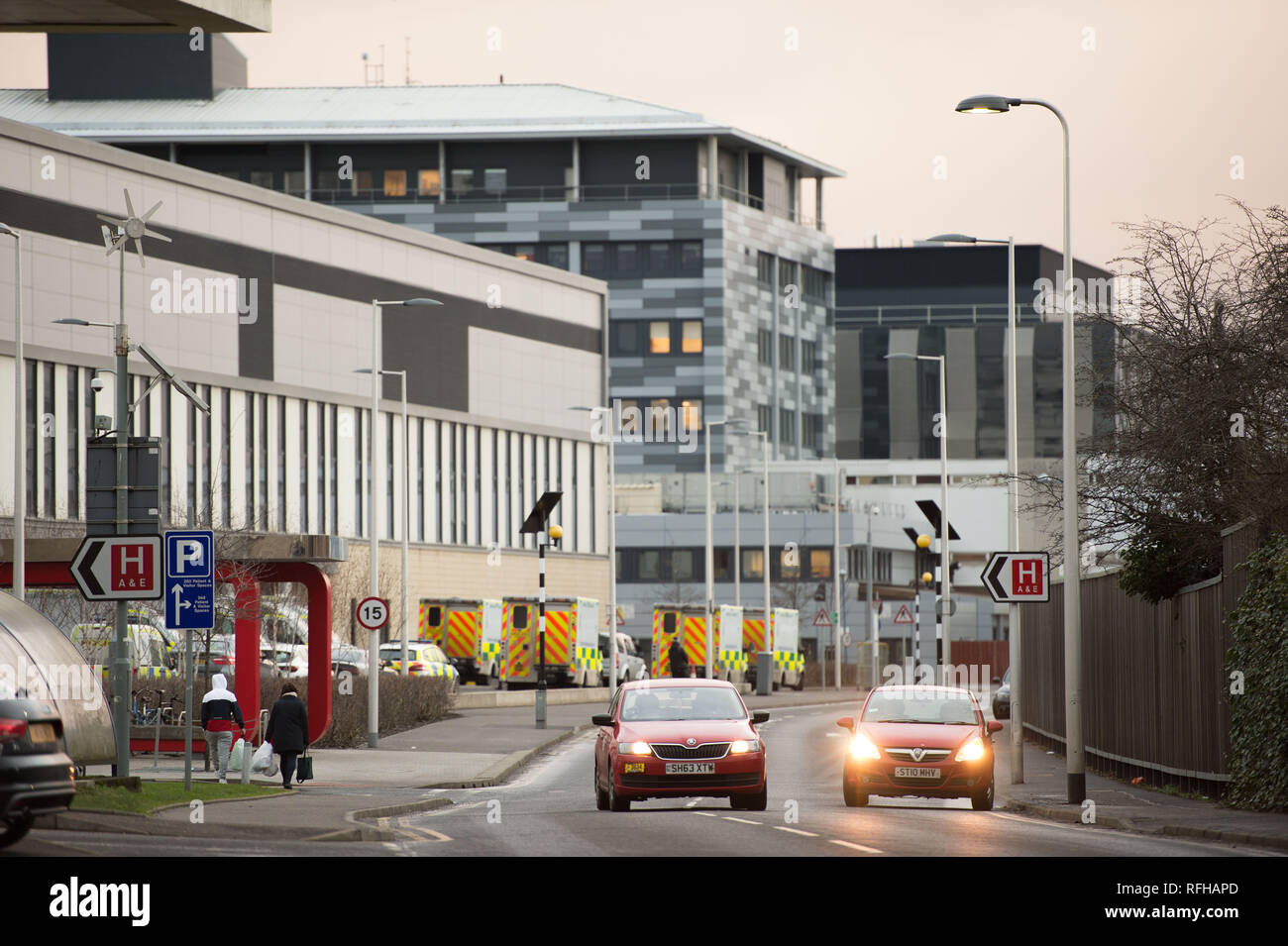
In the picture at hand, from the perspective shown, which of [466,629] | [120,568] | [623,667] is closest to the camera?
[120,568]

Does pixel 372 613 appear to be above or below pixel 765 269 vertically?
below

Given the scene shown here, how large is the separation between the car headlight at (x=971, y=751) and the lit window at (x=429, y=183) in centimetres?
10416

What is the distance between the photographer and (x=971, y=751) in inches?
939

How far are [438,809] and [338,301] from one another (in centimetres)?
5998

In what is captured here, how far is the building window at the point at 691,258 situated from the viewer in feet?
412

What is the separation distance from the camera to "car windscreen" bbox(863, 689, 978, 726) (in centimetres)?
2469

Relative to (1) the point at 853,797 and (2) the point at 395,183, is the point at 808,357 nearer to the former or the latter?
(2) the point at 395,183

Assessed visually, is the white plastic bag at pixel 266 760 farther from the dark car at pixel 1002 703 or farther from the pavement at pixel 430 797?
the dark car at pixel 1002 703

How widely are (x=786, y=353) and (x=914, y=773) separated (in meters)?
110

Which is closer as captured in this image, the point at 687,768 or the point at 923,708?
the point at 687,768

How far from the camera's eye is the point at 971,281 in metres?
143

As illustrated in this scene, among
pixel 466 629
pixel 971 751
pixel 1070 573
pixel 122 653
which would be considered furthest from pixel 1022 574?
pixel 466 629

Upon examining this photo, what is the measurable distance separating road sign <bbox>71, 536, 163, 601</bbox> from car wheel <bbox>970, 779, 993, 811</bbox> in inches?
387
